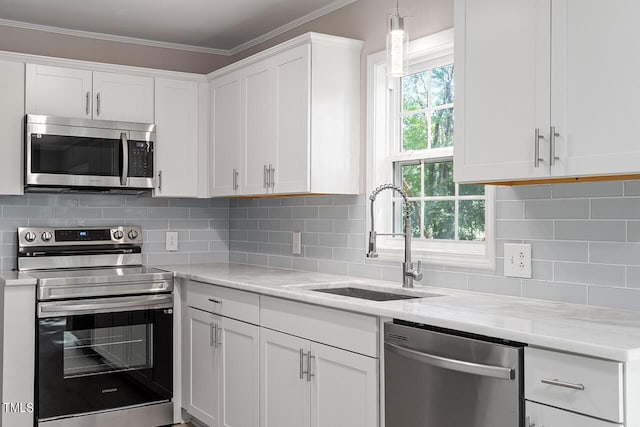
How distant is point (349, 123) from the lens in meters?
3.55

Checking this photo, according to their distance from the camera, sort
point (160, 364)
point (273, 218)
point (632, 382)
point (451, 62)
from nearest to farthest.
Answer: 1. point (632, 382)
2. point (451, 62)
3. point (160, 364)
4. point (273, 218)

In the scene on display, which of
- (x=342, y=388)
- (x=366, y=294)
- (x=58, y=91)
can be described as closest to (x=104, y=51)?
(x=58, y=91)

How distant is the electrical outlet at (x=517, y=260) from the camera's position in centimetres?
269

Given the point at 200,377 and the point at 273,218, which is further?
the point at 273,218

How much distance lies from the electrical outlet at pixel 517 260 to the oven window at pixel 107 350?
2.08 metres

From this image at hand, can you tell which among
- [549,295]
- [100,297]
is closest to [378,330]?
[549,295]

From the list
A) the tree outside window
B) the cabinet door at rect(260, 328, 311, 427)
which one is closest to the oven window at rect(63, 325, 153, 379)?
the cabinet door at rect(260, 328, 311, 427)

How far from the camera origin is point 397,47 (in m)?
2.62

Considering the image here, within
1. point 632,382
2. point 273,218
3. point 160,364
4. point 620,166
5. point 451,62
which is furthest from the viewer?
point 273,218

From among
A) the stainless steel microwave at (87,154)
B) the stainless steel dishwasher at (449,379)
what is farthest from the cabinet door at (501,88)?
the stainless steel microwave at (87,154)

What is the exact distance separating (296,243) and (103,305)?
114 centimetres

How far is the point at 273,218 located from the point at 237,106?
763mm

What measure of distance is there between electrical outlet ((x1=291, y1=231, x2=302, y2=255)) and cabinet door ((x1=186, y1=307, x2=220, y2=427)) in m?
0.69

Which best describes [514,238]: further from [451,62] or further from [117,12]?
[117,12]
